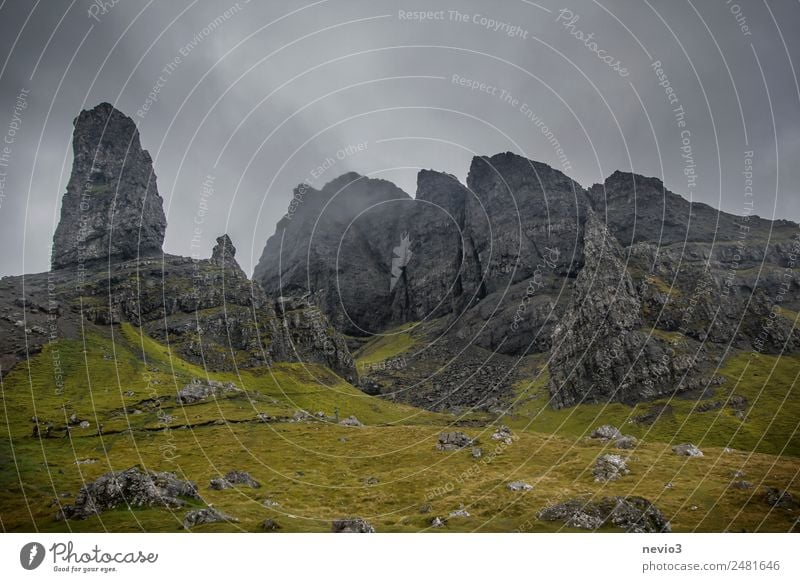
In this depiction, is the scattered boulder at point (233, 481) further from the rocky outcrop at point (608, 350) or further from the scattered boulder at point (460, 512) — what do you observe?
the rocky outcrop at point (608, 350)

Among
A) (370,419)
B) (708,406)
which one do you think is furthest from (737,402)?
(370,419)

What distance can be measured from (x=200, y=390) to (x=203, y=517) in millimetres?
87789

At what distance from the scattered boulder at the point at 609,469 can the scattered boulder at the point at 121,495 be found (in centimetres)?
5508

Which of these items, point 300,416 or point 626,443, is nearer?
point 626,443

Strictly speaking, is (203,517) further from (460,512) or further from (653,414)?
(653,414)

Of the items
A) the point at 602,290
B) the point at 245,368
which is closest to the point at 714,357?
the point at 602,290

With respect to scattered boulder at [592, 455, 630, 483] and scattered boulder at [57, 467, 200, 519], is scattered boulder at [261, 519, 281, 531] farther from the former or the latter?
scattered boulder at [592, 455, 630, 483]

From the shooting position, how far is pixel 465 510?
50.6 m

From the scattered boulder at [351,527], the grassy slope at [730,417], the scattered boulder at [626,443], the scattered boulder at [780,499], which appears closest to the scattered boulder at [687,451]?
the scattered boulder at [626,443]

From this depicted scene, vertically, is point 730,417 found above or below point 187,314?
below

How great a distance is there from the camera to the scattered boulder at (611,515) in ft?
139

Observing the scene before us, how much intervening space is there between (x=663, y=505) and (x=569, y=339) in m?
A: 109

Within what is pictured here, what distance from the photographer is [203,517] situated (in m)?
39.2
